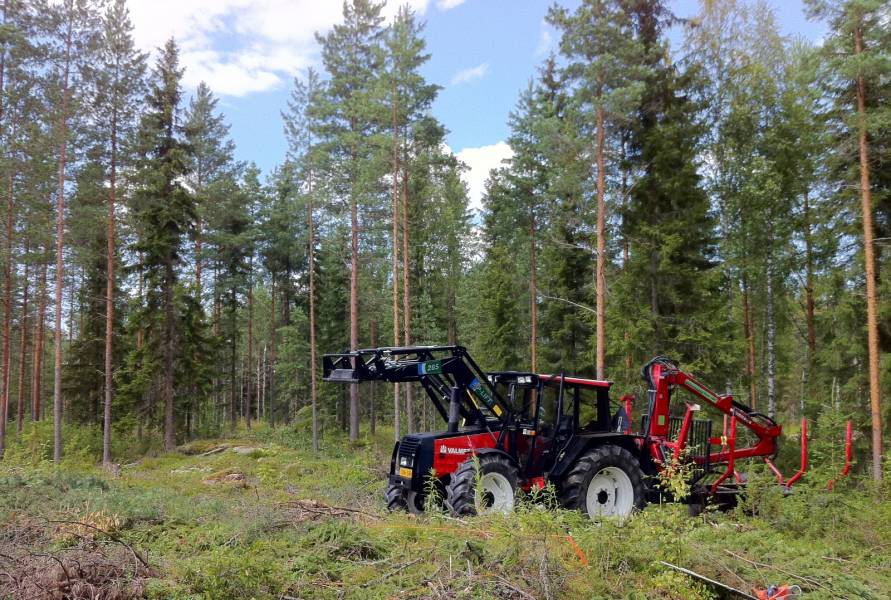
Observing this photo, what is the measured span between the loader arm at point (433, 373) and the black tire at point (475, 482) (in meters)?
0.93

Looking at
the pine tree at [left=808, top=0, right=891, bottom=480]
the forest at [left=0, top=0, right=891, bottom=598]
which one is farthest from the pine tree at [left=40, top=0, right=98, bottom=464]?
the pine tree at [left=808, top=0, right=891, bottom=480]

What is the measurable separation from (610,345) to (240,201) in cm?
2170

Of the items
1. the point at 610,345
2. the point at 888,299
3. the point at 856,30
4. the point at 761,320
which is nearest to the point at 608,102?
the point at 856,30

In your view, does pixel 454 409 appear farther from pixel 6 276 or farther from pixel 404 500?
pixel 6 276

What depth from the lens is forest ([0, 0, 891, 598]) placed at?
14.7 m

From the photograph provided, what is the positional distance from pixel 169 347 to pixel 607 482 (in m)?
20.2

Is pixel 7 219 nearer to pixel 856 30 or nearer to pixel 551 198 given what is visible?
pixel 551 198

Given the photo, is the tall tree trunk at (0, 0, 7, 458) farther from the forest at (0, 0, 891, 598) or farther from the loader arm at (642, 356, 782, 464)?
the loader arm at (642, 356, 782, 464)

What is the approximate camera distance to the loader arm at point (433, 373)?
8.48 m

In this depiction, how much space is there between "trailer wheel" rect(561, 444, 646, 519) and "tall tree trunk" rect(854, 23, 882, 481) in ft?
23.6

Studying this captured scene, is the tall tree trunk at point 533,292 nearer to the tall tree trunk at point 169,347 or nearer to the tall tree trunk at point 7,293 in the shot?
the tall tree trunk at point 169,347

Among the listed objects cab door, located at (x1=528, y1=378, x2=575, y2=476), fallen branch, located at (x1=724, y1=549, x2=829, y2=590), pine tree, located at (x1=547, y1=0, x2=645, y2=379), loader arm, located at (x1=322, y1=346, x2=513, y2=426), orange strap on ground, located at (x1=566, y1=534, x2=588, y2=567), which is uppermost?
pine tree, located at (x1=547, y1=0, x2=645, y2=379)

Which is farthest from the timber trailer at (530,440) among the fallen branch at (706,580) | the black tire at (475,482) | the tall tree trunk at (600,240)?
the tall tree trunk at (600,240)

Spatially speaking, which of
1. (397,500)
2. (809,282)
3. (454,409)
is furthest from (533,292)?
(397,500)
